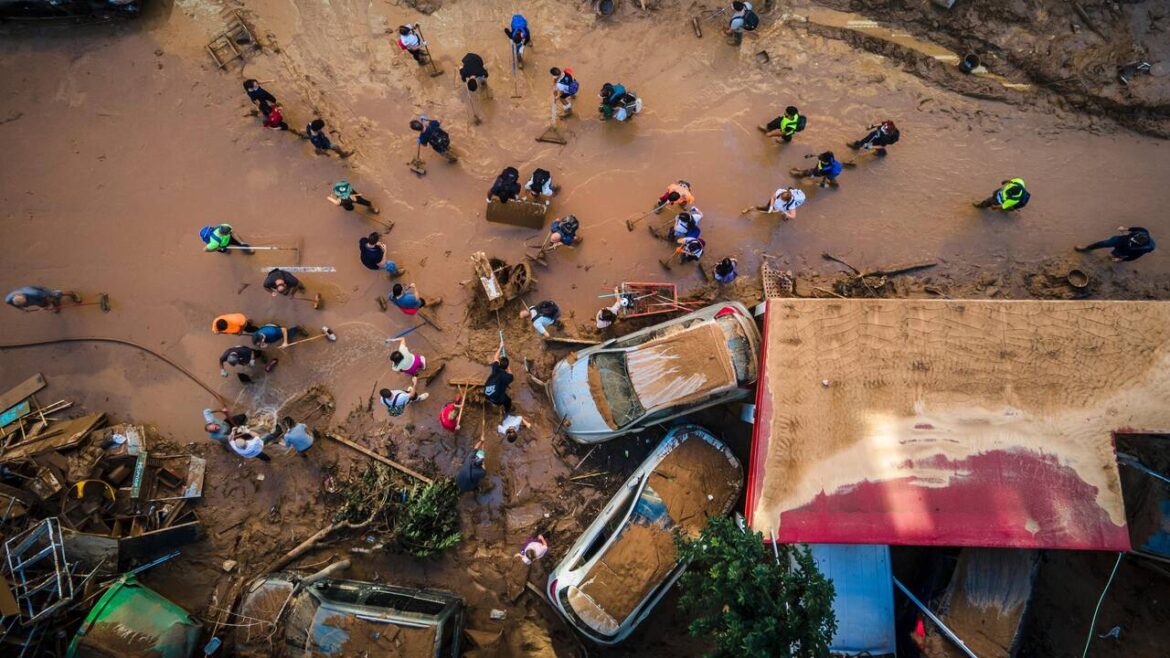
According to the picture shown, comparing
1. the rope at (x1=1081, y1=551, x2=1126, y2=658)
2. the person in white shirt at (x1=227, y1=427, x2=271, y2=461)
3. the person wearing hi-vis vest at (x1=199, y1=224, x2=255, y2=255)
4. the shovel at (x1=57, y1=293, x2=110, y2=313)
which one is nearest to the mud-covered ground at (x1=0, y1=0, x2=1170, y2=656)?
the shovel at (x1=57, y1=293, x2=110, y2=313)

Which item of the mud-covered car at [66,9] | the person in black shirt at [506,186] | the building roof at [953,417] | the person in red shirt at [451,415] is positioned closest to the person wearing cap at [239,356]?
the person in red shirt at [451,415]

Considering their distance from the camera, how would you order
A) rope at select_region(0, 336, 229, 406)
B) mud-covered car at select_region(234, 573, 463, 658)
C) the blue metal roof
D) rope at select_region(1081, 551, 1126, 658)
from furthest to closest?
rope at select_region(0, 336, 229, 406)
rope at select_region(1081, 551, 1126, 658)
the blue metal roof
mud-covered car at select_region(234, 573, 463, 658)

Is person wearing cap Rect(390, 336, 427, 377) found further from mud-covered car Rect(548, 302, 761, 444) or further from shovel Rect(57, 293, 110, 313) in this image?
shovel Rect(57, 293, 110, 313)

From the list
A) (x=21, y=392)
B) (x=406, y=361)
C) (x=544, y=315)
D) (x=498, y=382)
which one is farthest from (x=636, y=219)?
(x=21, y=392)

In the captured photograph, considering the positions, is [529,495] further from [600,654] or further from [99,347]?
[99,347]

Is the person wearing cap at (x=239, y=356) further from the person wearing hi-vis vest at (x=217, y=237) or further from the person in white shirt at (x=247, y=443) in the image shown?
the person wearing hi-vis vest at (x=217, y=237)
